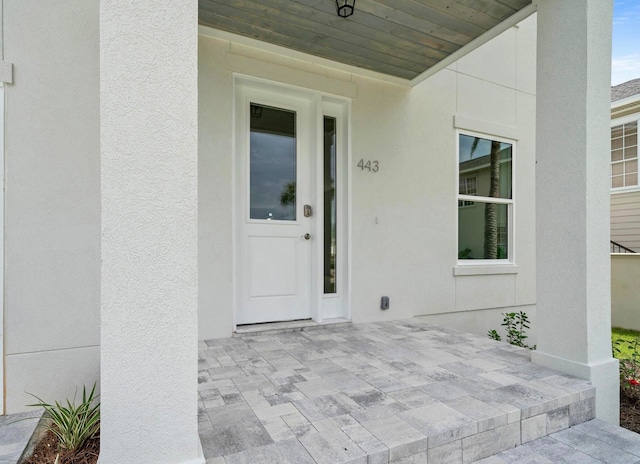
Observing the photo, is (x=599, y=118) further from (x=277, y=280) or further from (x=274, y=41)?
(x=277, y=280)

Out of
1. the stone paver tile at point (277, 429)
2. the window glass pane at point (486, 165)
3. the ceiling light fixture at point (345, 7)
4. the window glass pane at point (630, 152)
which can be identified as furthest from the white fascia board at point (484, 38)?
the window glass pane at point (630, 152)

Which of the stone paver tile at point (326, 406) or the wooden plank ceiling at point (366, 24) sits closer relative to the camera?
the stone paver tile at point (326, 406)

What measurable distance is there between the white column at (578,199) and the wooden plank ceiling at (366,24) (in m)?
0.65

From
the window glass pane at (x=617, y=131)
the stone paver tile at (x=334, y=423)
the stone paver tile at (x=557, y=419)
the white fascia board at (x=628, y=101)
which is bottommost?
the stone paver tile at (x=557, y=419)

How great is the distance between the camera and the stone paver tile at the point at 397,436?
1590mm

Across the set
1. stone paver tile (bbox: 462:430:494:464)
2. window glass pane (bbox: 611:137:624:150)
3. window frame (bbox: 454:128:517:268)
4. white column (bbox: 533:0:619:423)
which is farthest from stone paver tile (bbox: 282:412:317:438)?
window glass pane (bbox: 611:137:624:150)

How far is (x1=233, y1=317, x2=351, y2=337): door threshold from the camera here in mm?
3424

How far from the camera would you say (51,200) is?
225 centimetres

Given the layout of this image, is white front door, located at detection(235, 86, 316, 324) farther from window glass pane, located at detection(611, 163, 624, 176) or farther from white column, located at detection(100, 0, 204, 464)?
window glass pane, located at detection(611, 163, 624, 176)

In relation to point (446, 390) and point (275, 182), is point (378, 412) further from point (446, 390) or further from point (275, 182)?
point (275, 182)

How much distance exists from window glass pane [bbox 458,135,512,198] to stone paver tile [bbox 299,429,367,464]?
401cm

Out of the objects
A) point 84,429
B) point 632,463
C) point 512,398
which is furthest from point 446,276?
point 84,429

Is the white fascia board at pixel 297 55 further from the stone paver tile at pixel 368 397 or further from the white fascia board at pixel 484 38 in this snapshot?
the stone paver tile at pixel 368 397

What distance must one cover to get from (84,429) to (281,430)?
1029mm
